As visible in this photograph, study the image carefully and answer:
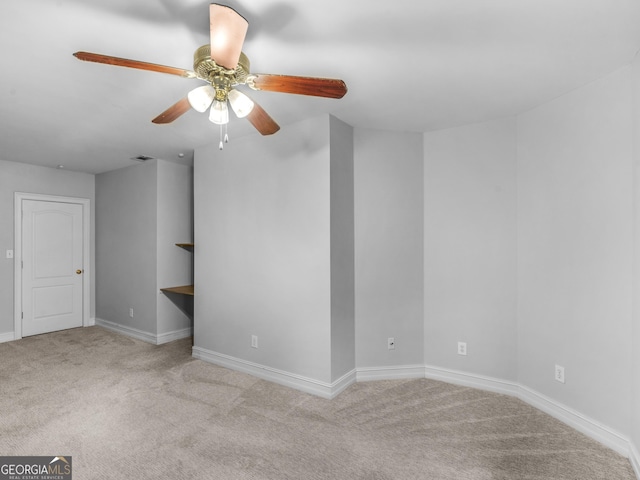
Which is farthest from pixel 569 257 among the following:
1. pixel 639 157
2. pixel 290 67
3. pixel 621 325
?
pixel 290 67

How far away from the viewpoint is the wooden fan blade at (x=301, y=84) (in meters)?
1.60

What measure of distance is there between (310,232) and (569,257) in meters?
1.93

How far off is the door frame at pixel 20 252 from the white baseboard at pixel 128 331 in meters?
0.30

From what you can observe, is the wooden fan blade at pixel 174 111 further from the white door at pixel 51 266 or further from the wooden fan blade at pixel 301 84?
the white door at pixel 51 266

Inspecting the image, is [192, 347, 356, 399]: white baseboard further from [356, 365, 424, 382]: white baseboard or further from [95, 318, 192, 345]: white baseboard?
[95, 318, 192, 345]: white baseboard

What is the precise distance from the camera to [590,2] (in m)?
1.56

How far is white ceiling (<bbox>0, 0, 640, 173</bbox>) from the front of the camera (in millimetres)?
1607

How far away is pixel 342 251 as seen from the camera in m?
3.06

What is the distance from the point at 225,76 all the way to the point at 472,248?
244 cm

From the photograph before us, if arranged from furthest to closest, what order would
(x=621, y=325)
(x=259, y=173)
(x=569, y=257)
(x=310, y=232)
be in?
(x=259, y=173) < (x=310, y=232) < (x=569, y=257) < (x=621, y=325)

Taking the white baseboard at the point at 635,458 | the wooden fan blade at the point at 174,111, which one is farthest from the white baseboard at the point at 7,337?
the white baseboard at the point at 635,458

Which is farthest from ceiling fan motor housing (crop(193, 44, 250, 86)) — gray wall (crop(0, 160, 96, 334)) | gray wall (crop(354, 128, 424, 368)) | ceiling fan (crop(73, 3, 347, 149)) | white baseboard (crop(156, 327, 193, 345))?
gray wall (crop(0, 160, 96, 334))

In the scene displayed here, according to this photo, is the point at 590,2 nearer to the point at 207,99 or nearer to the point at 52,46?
the point at 207,99

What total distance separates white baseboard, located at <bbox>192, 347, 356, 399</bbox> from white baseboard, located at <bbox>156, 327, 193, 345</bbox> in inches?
36.9
